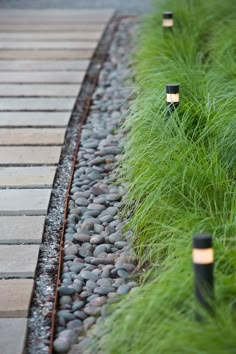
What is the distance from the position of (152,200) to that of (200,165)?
305mm

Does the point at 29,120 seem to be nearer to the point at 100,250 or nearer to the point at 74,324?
the point at 100,250

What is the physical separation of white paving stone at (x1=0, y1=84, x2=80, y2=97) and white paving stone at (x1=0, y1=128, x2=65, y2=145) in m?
0.83

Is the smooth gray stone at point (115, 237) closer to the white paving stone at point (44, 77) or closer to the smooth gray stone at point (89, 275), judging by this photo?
the smooth gray stone at point (89, 275)

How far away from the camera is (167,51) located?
247 inches

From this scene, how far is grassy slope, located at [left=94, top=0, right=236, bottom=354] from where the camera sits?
2932mm

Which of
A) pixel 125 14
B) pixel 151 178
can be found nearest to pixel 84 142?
pixel 151 178

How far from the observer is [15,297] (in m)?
3.63

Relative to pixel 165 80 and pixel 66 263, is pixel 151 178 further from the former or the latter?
pixel 165 80

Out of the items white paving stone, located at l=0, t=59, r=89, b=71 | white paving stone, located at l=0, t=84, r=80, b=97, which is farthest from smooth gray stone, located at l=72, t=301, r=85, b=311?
white paving stone, located at l=0, t=59, r=89, b=71

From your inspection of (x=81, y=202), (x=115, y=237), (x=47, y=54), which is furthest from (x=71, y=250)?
(x=47, y=54)

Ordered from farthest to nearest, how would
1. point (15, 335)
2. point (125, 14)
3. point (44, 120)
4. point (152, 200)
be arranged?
point (125, 14) → point (44, 120) → point (152, 200) → point (15, 335)

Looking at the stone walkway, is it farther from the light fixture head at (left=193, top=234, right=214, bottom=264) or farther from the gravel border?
the light fixture head at (left=193, top=234, right=214, bottom=264)

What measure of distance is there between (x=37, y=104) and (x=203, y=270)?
3.72m

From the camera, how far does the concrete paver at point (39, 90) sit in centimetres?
661
